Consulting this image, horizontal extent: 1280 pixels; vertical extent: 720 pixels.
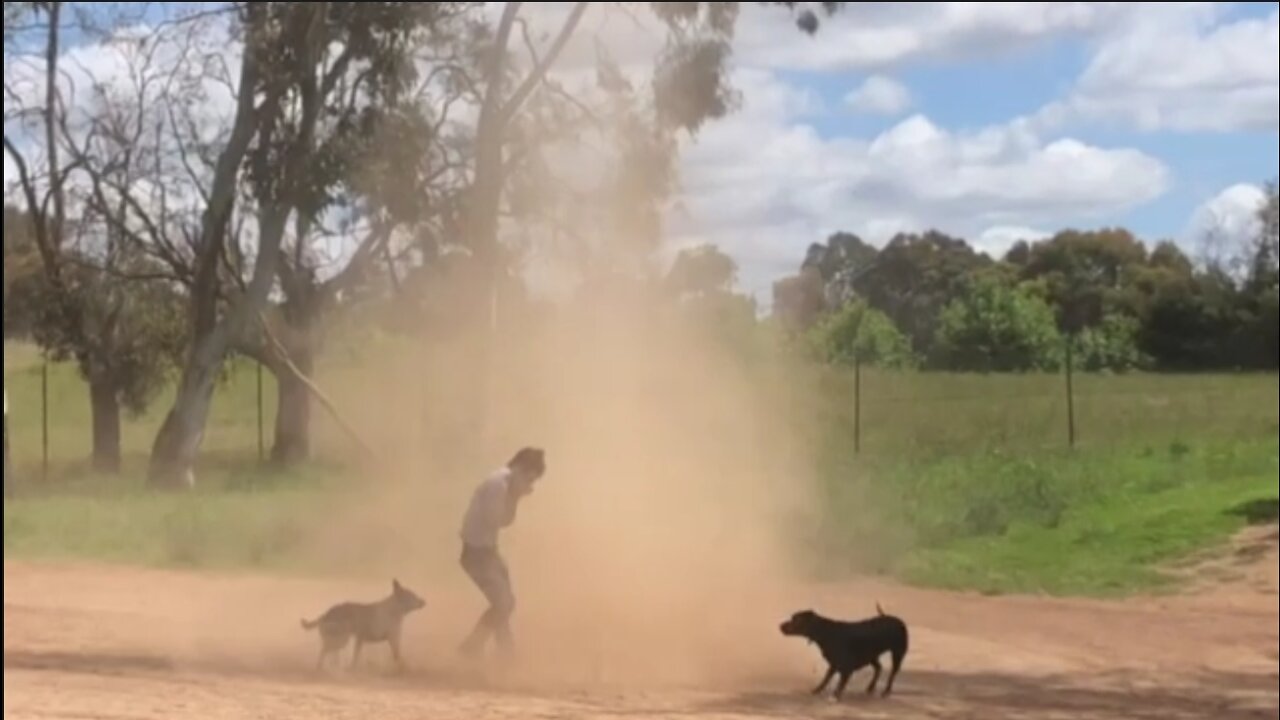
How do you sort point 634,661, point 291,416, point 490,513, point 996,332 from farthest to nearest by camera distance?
point 291,416 < point 996,332 < point 634,661 < point 490,513

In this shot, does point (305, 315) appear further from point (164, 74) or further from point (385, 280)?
point (164, 74)

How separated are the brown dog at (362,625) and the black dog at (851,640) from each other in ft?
9.27

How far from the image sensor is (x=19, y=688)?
39.5 ft

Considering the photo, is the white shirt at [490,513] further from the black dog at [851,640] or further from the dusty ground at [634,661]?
the black dog at [851,640]

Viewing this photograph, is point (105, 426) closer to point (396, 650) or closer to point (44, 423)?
point (44, 423)

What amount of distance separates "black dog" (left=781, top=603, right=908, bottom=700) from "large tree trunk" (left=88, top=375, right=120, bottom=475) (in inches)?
934

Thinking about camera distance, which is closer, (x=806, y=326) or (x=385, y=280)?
(x=806, y=326)

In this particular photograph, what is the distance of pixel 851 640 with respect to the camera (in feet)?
43.4

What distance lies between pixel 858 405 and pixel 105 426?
1520cm

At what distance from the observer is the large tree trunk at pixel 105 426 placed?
3484 cm

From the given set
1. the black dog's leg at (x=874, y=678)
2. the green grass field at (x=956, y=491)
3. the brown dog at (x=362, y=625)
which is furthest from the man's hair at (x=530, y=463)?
the green grass field at (x=956, y=491)

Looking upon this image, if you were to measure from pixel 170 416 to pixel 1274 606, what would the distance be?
68.1ft

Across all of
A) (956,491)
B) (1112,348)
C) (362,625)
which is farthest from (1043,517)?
(362,625)

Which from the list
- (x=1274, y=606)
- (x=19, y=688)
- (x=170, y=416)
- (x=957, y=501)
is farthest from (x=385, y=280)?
(x=19, y=688)
